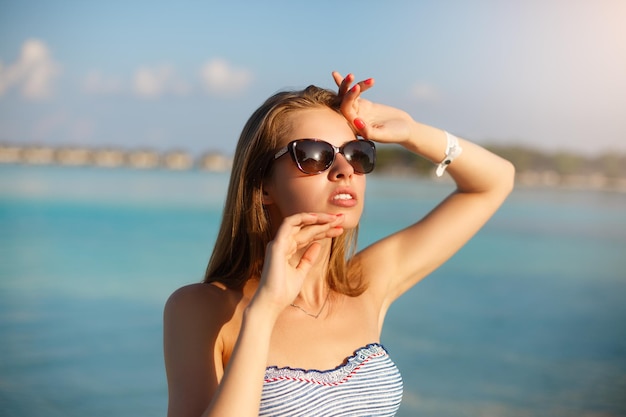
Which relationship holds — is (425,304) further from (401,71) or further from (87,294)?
(401,71)

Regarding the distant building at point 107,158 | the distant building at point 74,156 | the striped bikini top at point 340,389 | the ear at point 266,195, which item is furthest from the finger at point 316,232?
the distant building at point 74,156

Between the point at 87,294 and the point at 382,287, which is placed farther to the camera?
the point at 87,294

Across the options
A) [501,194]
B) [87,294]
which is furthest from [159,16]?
[501,194]

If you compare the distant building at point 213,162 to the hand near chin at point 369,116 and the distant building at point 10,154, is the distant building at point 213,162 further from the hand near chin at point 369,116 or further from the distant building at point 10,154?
the hand near chin at point 369,116

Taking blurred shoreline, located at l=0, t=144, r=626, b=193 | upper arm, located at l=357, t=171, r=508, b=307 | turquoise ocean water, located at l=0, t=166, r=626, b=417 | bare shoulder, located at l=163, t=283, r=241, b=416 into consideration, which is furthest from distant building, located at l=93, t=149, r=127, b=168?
bare shoulder, located at l=163, t=283, r=241, b=416

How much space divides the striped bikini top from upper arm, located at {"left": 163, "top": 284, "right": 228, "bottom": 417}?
0.14 meters

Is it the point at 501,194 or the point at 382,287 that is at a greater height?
the point at 501,194

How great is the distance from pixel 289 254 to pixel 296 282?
67 millimetres

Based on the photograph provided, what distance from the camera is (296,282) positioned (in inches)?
68.2

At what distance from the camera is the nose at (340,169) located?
1884 millimetres

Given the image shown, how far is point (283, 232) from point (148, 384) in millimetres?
5665

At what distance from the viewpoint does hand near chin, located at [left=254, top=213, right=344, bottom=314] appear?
1.68 metres

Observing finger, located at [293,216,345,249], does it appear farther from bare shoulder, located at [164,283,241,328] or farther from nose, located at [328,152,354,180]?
bare shoulder, located at [164,283,241,328]

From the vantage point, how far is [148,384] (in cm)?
698
